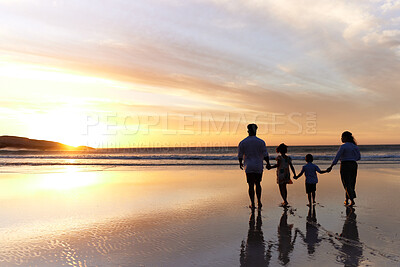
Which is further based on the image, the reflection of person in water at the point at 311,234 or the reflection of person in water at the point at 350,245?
the reflection of person in water at the point at 311,234

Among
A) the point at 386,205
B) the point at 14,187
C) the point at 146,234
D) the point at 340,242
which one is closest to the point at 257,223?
the point at 340,242

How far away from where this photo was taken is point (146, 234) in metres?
5.62

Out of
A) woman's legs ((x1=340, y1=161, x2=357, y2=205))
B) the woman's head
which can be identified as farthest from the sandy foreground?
the woman's head

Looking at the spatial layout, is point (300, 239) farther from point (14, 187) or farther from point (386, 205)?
point (14, 187)

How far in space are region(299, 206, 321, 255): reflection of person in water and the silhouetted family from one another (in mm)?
1513

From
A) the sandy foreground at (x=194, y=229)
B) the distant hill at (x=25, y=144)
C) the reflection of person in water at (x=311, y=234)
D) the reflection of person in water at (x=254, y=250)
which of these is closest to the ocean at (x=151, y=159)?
the sandy foreground at (x=194, y=229)

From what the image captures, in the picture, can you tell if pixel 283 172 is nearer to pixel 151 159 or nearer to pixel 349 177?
pixel 349 177

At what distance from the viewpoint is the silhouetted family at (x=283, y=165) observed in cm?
799

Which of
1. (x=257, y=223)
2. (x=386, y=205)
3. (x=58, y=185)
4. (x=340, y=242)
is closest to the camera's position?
(x=340, y=242)

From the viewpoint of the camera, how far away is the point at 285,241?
5137 mm

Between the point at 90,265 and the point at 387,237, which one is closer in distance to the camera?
the point at 90,265

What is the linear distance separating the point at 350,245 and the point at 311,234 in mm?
777

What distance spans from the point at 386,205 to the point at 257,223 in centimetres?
429

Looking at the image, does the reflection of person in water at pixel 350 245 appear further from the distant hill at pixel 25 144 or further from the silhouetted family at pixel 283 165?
the distant hill at pixel 25 144
